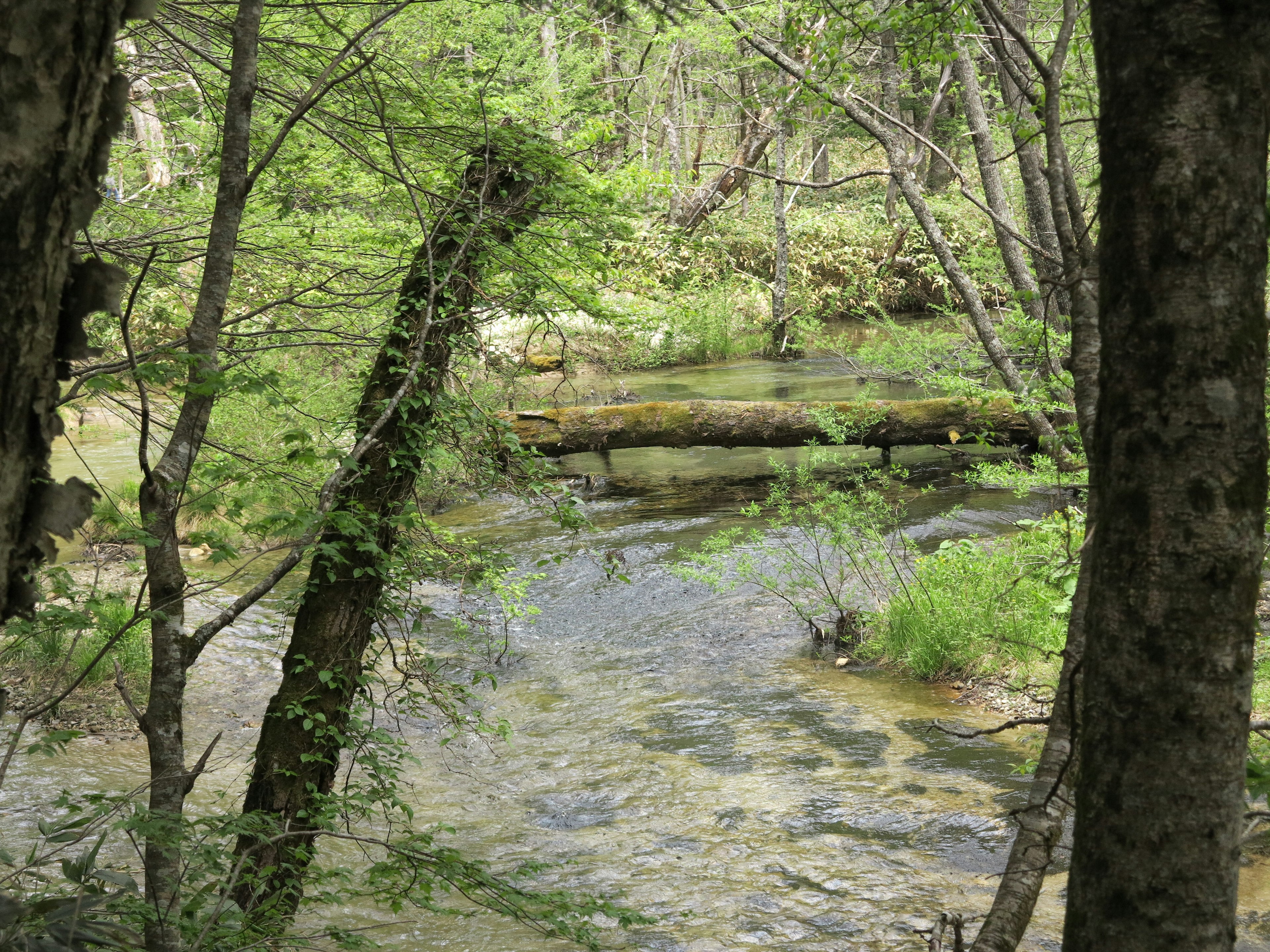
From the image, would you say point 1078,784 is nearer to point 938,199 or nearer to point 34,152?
point 34,152

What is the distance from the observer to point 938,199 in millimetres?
23047

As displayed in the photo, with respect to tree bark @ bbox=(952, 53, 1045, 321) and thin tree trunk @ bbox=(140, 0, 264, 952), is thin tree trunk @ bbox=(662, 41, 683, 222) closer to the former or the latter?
tree bark @ bbox=(952, 53, 1045, 321)

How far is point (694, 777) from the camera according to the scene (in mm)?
5859

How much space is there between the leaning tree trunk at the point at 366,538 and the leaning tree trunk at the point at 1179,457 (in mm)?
2531

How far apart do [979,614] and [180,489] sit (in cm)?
603

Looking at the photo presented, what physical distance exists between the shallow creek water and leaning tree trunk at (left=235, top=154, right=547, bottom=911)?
1.06 meters

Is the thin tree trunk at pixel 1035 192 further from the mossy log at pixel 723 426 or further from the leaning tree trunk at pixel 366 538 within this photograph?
the mossy log at pixel 723 426

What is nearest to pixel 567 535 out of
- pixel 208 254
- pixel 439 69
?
pixel 439 69

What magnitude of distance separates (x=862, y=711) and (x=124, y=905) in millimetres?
5267

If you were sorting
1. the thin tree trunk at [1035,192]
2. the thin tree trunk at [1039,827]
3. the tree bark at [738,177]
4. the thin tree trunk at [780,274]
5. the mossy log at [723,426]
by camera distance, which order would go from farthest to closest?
the thin tree trunk at [780,274]
the tree bark at [738,177]
the mossy log at [723,426]
the thin tree trunk at [1035,192]
the thin tree trunk at [1039,827]

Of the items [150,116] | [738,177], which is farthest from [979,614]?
[738,177]

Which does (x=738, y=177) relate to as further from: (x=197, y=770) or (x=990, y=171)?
(x=197, y=770)

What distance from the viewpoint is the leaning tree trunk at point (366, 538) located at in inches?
147

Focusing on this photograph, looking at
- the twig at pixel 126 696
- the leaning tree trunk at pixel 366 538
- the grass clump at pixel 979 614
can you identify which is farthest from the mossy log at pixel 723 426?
the twig at pixel 126 696
